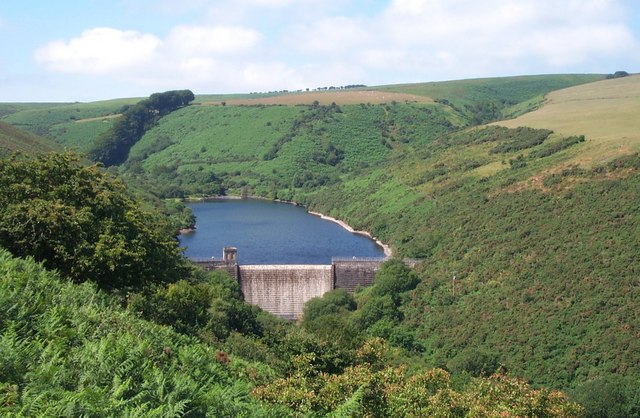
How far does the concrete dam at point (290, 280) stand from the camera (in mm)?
59031

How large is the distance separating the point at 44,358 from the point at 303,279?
A: 154ft

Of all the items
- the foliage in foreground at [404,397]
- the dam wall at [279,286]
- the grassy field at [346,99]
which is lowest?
the dam wall at [279,286]

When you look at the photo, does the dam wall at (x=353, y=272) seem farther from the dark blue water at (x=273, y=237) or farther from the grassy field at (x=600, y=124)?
the grassy field at (x=600, y=124)

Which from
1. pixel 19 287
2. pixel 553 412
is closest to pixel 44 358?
pixel 19 287

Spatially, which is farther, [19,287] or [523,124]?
[523,124]

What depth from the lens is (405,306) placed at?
178 ft

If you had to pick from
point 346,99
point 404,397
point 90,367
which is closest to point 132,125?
point 346,99

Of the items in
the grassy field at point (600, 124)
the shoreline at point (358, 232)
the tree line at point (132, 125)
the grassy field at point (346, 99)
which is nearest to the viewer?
the grassy field at point (600, 124)

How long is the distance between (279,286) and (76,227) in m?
34.9

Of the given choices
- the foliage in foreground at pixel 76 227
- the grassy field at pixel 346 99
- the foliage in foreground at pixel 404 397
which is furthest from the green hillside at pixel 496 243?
the grassy field at pixel 346 99

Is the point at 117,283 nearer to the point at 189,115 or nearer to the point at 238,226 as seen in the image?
the point at 238,226

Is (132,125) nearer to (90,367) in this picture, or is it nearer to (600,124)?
(600,124)

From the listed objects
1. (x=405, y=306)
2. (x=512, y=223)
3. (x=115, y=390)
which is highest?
(x=115, y=390)

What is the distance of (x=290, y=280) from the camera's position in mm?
59156
